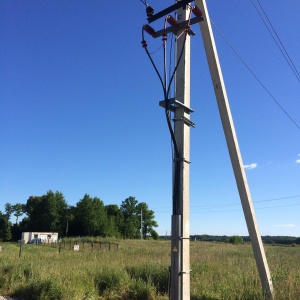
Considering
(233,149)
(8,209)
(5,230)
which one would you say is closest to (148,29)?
(233,149)

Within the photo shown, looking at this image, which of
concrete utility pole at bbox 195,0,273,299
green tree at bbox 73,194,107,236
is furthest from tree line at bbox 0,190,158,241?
concrete utility pole at bbox 195,0,273,299

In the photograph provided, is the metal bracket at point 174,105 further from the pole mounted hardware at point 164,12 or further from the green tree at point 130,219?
the green tree at point 130,219

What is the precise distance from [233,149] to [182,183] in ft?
7.81

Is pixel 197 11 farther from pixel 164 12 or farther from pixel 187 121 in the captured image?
pixel 187 121

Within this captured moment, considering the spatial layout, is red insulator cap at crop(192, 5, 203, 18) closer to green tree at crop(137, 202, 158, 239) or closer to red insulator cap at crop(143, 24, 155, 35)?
red insulator cap at crop(143, 24, 155, 35)

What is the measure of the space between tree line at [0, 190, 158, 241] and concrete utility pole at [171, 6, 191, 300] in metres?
87.9

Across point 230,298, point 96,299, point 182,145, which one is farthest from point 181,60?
point 96,299

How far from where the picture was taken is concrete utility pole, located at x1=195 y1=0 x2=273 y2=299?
275 inches

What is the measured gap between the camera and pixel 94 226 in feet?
307

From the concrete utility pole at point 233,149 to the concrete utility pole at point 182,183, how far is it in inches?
55.6

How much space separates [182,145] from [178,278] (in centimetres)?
190

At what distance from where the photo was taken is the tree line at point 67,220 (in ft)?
311

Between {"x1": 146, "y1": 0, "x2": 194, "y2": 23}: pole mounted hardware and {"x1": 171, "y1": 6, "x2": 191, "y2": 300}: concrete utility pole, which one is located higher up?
{"x1": 146, "y1": 0, "x2": 194, "y2": 23}: pole mounted hardware

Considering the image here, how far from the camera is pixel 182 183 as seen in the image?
5.23 meters
